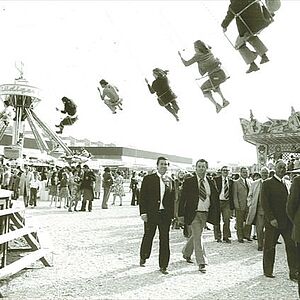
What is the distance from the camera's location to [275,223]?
6.29 meters

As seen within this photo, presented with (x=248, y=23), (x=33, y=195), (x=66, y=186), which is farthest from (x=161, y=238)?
(x=33, y=195)

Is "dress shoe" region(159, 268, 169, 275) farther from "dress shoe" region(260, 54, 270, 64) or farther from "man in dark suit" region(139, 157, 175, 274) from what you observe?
"dress shoe" region(260, 54, 270, 64)

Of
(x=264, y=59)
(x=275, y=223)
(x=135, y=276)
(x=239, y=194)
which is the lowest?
(x=135, y=276)

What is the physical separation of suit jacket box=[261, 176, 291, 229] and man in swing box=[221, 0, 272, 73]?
327cm

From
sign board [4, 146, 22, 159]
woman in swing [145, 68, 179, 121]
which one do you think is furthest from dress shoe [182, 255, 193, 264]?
sign board [4, 146, 22, 159]

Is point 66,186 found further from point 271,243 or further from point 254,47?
point 271,243

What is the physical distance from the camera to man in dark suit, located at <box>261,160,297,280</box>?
6.29m

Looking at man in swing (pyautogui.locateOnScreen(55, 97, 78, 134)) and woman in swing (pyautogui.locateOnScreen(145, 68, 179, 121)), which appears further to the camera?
man in swing (pyautogui.locateOnScreen(55, 97, 78, 134))

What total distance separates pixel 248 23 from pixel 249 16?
0.18 meters

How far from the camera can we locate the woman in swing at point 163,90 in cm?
1095

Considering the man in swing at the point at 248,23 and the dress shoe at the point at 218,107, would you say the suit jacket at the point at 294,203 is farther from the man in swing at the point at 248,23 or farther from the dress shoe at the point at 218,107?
the dress shoe at the point at 218,107

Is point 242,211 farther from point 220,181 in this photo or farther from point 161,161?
point 161,161

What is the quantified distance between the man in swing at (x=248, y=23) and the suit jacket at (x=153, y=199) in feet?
11.7

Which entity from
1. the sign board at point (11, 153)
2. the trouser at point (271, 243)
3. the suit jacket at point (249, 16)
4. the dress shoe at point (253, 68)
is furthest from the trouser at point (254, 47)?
the sign board at point (11, 153)
